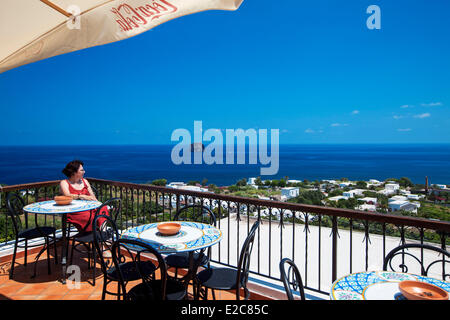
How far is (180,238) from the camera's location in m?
2.11

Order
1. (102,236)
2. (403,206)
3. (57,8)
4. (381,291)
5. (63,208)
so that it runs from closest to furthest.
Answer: (381,291)
(57,8)
(102,236)
(63,208)
(403,206)

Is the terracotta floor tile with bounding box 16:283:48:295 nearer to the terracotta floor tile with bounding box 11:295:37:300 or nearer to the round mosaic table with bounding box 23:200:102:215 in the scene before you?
the terracotta floor tile with bounding box 11:295:37:300

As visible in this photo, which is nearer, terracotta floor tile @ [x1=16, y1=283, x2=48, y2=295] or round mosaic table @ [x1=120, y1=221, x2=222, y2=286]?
round mosaic table @ [x1=120, y1=221, x2=222, y2=286]

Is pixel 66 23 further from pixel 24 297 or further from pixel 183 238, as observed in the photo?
pixel 24 297

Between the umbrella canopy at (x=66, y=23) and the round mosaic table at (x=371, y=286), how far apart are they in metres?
1.68

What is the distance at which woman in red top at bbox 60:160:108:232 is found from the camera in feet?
11.3

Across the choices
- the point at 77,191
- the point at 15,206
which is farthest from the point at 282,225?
the point at 15,206

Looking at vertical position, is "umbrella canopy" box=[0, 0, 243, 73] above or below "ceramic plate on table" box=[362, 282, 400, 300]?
above

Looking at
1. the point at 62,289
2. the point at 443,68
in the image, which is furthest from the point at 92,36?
the point at 443,68

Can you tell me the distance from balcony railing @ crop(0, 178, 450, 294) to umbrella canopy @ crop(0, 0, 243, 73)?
185 cm

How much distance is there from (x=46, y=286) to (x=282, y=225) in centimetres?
278

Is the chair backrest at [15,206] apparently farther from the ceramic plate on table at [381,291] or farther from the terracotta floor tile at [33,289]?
the ceramic plate on table at [381,291]

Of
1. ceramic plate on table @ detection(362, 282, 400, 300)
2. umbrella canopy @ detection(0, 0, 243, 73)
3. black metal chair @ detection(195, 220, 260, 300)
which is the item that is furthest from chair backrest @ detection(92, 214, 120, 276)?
ceramic plate on table @ detection(362, 282, 400, 300)

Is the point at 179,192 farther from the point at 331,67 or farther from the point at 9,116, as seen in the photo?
the point at 9,116
